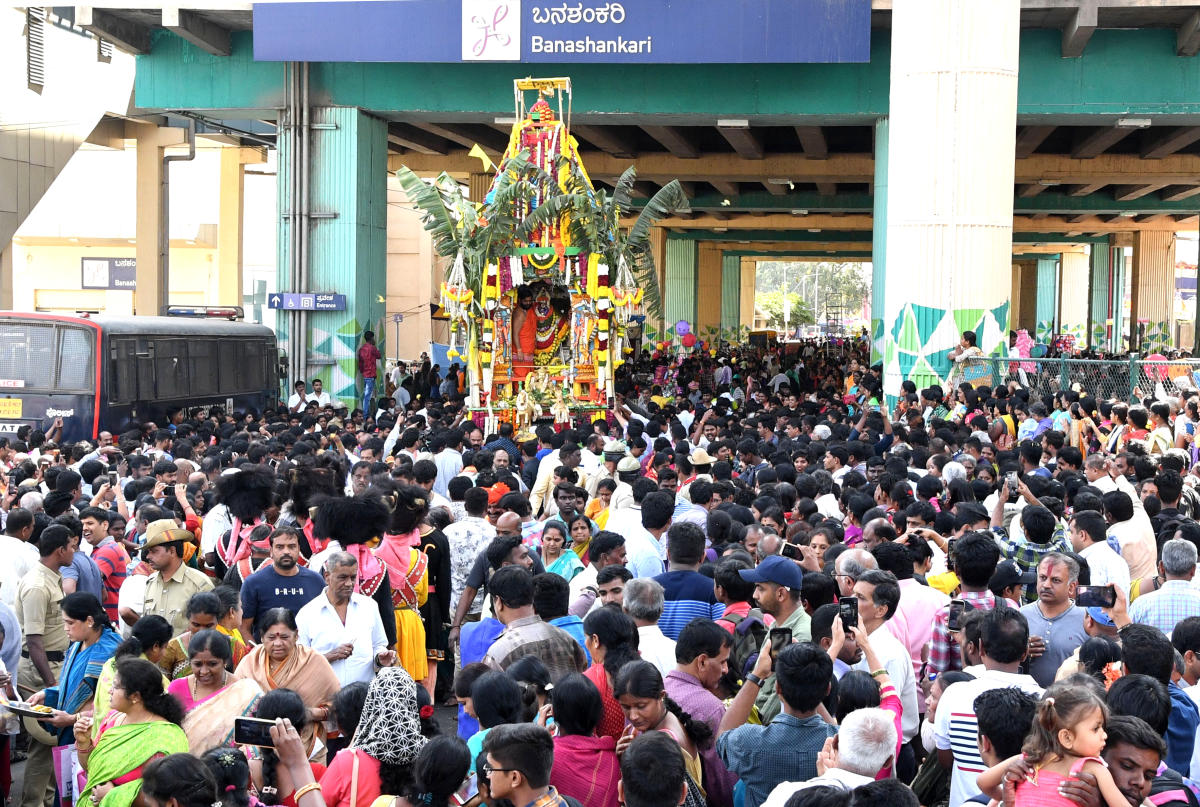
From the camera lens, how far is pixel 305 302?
82.2 feet

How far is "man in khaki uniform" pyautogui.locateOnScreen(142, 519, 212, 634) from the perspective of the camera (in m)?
7.35

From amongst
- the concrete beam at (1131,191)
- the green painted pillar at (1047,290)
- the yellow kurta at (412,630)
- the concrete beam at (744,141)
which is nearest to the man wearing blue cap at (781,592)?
the yellow kurta at (412,630)

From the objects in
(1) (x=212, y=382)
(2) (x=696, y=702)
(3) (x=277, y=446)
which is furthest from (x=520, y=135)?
(2) (x=696, y=702)

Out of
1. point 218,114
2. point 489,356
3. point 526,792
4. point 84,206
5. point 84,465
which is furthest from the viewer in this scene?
point 84,206

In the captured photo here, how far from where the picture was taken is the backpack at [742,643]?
20.3 ft

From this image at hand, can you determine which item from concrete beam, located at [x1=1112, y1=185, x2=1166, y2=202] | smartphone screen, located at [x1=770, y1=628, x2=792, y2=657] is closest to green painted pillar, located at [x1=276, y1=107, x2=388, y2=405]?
smartphone screen, located at [x1=770, y1=628, x2=792, y2=657]

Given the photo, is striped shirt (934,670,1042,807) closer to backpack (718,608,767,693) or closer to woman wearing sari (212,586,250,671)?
backpack (718,608,767,693)

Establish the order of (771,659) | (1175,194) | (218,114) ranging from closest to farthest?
(771,659) < (218,114) < (1175,194)

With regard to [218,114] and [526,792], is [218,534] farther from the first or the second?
[218,114]

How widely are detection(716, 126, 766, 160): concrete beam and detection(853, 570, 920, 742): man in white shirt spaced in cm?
2154

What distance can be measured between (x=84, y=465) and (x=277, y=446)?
1.88 m

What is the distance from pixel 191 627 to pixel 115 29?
20394 mm

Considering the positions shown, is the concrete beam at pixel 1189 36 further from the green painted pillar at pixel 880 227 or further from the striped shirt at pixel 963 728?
the striped shirt at pixel 963 728

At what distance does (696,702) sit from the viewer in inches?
221
